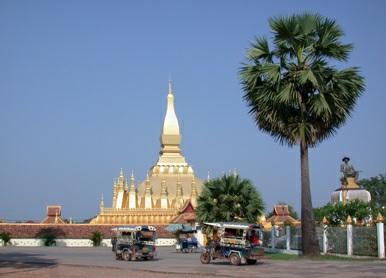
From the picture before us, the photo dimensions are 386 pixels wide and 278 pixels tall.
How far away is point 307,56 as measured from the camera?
80.3 ft

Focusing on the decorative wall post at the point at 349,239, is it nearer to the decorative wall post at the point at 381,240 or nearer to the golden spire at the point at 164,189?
the decorative wall post at the point at 381,240

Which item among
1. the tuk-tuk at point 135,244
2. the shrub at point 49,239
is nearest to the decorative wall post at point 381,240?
the tuk-tuk at point 135,244

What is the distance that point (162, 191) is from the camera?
55500 millimetres

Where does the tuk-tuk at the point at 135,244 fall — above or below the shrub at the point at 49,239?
above

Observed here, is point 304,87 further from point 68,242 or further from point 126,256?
point 68,242

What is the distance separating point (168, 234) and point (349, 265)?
1087 inches

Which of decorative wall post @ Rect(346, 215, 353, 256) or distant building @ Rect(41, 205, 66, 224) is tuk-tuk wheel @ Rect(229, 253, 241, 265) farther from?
distant building @ Rect(41, 205, 66, 224)

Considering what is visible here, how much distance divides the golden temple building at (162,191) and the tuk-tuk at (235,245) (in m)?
24.6

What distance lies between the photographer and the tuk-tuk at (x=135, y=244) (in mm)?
26094

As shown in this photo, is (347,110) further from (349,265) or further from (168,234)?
(168,234)

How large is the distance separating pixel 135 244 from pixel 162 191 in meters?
29.4

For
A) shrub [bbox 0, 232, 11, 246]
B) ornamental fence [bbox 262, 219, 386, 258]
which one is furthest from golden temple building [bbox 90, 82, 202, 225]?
ornamental fence [bbox 262, 219, 386, 258]

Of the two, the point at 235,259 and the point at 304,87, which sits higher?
the point at 304,87


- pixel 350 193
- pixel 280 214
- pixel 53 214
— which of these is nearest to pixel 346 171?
pixel 350 193
